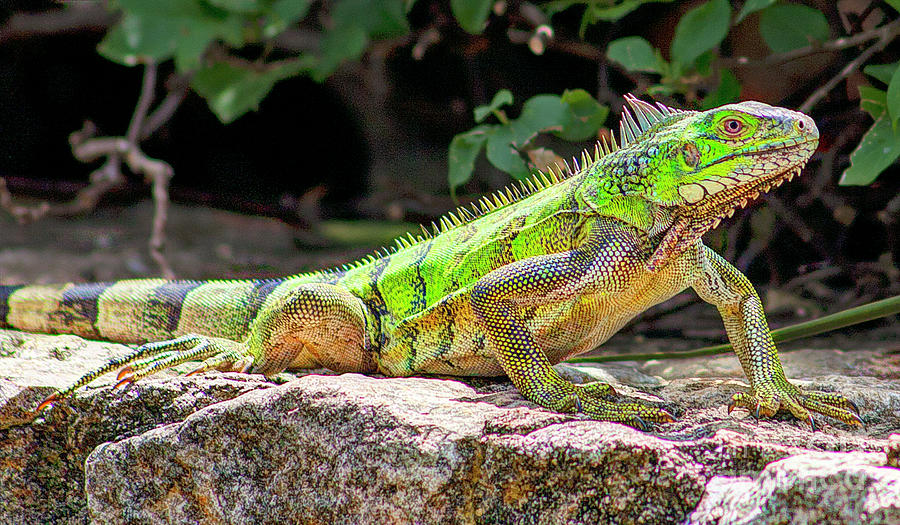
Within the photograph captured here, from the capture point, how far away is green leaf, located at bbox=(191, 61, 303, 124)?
7.34 metres

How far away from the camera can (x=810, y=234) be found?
6.18 metres

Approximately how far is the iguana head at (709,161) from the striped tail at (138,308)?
2274 mm

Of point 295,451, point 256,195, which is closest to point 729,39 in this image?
point 295,451

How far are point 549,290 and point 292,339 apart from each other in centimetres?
148

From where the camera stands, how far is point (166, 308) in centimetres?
494

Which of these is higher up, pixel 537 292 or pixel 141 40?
pixel 141 40

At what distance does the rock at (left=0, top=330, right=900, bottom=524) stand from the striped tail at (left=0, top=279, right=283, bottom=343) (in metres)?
0.81

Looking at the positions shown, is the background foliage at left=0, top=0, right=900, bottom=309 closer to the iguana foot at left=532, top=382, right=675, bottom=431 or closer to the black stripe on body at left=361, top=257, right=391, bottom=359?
the black stripe on body at left=361, top=257, right=391, bottom=359

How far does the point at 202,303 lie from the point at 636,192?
2.64 metres

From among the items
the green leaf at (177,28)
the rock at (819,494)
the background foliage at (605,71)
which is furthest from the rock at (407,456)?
the green leaf at (177,28)

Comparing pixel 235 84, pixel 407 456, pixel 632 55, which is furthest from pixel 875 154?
pixel 235 84

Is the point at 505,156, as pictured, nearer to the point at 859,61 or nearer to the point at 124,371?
the point at 859,61

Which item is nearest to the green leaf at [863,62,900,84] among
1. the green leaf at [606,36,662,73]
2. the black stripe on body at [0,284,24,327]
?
the green leaf at [606,36,662,73]

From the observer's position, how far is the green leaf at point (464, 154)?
18.2 ft
